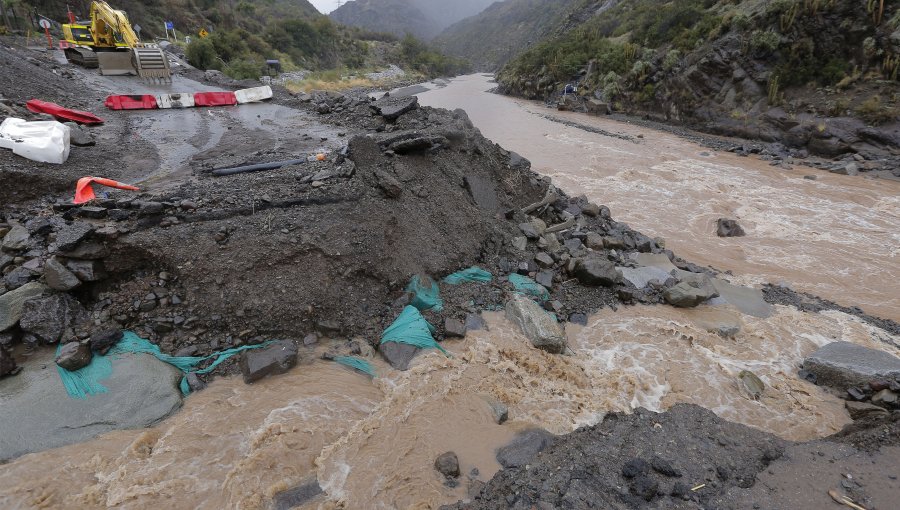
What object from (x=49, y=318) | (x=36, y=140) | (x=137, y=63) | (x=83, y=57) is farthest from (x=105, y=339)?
(x=83, y=57)

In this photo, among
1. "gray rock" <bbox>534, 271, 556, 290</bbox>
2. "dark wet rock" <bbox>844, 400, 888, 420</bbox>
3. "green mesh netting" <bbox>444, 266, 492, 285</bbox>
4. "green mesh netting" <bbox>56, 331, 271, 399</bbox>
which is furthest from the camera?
"gray rock" <bbox>534, 271, 556, 290</bbox>

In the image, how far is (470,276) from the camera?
7.61 meters

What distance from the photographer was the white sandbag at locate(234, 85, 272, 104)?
639 inches

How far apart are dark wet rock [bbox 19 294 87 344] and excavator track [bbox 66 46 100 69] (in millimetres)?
19499

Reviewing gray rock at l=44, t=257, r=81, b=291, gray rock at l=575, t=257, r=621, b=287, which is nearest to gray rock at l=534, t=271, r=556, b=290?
gray rock at l=575, t=257, r=621, b=287

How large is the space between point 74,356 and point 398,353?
386cm

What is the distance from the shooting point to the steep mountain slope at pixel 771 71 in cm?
1798

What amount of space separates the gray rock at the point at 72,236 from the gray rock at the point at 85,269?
21 cm

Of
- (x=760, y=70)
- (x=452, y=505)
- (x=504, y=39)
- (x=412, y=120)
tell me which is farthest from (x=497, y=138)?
(x=504, y=39)

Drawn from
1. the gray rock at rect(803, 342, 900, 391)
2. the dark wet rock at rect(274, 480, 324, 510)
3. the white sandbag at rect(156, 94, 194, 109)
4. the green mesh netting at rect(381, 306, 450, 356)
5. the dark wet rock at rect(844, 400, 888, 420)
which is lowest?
the dark wet rock at rect(844, 400, 888, 420)

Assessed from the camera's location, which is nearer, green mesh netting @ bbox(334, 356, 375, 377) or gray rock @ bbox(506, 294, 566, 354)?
green mesh netting @ bbox(334, 356, 375, 377)

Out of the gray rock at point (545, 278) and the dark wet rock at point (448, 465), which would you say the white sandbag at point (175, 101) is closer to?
the gray rock at point (545, 278)

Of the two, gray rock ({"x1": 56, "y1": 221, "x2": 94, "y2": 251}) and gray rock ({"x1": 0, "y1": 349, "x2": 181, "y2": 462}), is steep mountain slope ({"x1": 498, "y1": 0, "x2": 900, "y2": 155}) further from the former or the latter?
gray rock ({"x1": 56, "y1": 221, "x2": 94, "y2": 251})

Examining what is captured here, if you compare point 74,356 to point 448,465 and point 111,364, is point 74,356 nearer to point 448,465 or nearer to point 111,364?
point 111,364
